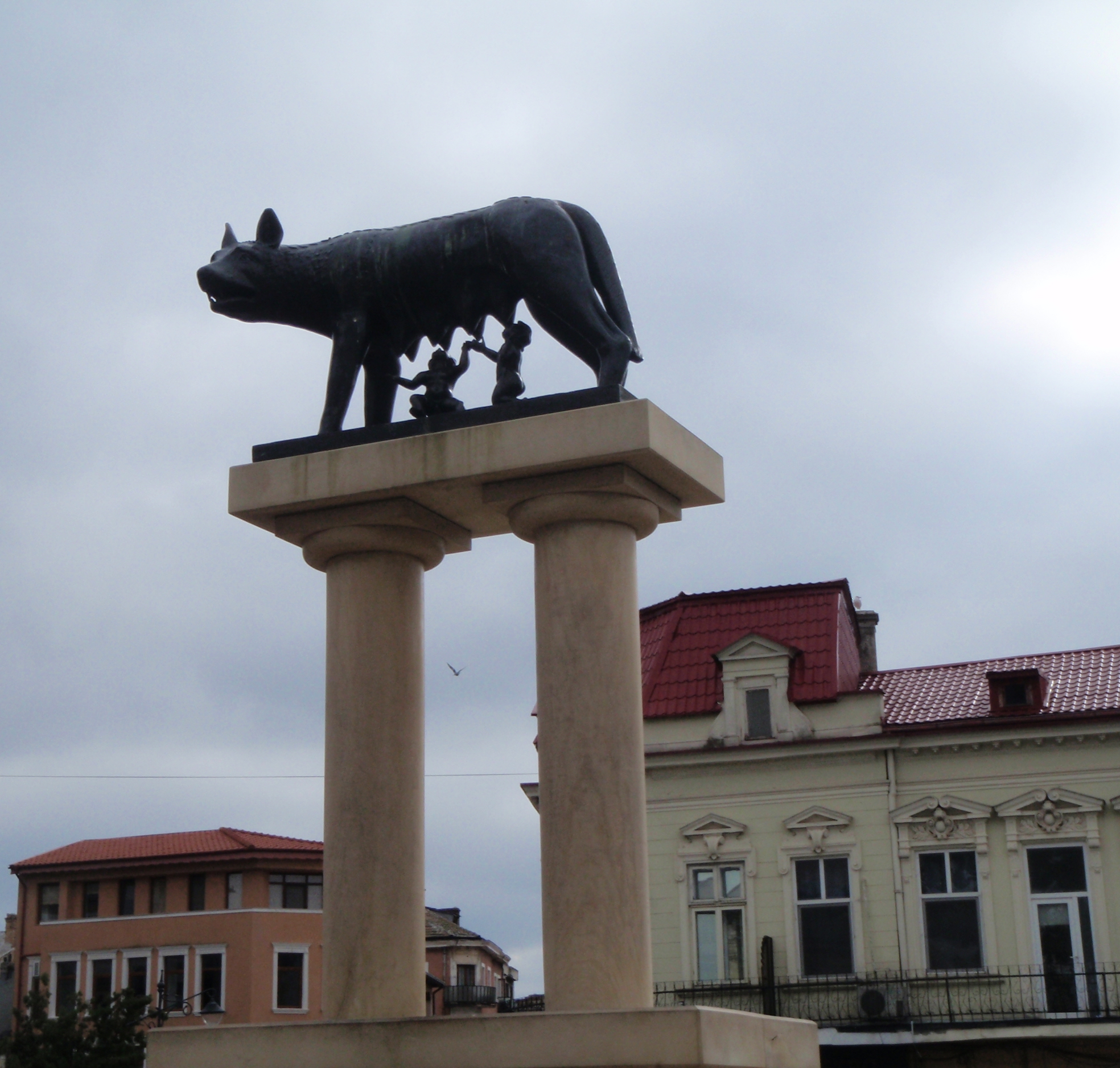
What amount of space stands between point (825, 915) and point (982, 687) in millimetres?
4574

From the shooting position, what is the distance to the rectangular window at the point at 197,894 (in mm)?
50281

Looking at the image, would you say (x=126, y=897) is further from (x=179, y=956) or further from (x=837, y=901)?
(x=837, y=901)

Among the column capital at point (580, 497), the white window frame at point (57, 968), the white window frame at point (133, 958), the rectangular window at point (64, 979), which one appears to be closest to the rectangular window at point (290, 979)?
the white window frame at point (133, 958)

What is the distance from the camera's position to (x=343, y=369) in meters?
9.52

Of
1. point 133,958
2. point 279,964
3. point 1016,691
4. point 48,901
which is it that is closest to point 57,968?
point 48,901

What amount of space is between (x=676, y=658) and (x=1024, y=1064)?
797cm

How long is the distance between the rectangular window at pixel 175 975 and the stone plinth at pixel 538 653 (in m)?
43.1

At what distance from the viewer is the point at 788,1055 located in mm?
8039

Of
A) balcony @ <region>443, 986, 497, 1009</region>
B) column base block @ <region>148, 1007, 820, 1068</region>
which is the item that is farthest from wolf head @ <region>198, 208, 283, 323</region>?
balcony @ <region>443, 986, 497, 1009</region>

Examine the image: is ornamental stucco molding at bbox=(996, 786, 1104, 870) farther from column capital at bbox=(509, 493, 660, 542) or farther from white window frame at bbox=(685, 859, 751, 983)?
column capital at bbox=(509, 493, 660, 542)

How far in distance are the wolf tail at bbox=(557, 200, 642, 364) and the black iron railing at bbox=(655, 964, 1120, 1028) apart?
16433 millimetres

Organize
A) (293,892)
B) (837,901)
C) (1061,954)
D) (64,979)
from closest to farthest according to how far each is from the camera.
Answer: (1061,954) < (837,901) < (293,892) < (64,979)

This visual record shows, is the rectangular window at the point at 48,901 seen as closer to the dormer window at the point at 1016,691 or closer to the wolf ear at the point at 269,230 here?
the dormer window at the point at 1016,691

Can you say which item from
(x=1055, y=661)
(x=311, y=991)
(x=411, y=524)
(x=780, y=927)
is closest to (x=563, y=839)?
(x=411, y=524)
